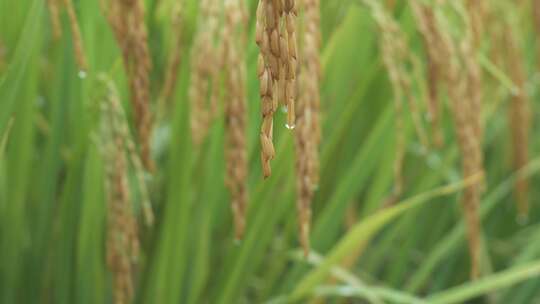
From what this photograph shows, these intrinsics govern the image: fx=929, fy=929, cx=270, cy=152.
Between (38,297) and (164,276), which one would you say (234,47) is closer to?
(164,276)

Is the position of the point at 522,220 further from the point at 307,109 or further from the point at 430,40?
the point at 307,109

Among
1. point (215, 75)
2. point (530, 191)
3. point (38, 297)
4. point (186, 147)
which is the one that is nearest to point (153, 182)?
point (186, 147)

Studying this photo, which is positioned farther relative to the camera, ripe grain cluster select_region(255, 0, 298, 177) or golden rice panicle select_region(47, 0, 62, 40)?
golden rice panicle select_region(47, 0, 62, 40)

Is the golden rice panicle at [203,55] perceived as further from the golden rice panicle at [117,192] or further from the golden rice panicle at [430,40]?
the golden rice panicle at [430,40]

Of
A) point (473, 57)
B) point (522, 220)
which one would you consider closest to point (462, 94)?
point (473, 57)

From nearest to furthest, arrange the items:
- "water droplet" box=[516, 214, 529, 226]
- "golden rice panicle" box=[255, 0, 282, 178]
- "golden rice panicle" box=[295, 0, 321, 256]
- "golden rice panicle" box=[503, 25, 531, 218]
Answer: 1. "golden rice panicle" box=[255, 0, 282, 178]
2. "golden rice panicle" box=[295, 0, 321, 256]
3. "golden rice panicle" box=[503, 25, 531, 218]
4. "water droplet" box=[516, 214, 529, 226]

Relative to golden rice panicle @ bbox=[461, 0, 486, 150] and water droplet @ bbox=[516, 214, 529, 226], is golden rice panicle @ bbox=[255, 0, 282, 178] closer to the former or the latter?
golden rice panicle @ bbox=[461, 0, 486, 150]

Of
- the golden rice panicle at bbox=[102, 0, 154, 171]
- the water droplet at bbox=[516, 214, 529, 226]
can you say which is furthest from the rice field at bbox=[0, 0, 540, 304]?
the water droplet at bbox=[516, 214, 529, 226]
